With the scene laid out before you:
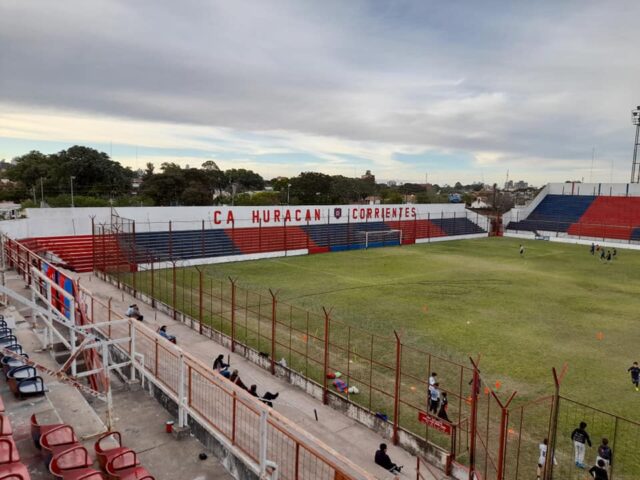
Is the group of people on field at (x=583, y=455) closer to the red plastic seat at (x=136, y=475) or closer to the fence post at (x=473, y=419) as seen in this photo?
the fence post at (x=473, y=419)

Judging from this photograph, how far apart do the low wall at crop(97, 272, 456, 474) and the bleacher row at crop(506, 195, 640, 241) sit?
5775cm

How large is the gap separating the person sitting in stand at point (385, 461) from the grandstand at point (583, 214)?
58.6 metres

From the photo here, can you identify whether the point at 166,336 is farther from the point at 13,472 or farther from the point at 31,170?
the point at 31,170

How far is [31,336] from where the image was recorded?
13.4 metres

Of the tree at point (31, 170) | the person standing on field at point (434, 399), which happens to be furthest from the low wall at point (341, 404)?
the tree at point (31, 170)

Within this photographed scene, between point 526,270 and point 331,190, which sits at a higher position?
point 331,190

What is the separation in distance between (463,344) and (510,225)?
57.1m

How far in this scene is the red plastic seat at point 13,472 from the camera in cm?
564

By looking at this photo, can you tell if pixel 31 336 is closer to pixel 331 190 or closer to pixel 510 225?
pixel 510 225

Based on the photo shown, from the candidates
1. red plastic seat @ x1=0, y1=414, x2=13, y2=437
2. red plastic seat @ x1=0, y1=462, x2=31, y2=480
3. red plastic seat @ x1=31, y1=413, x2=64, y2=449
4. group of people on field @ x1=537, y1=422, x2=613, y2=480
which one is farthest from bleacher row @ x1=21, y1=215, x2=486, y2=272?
group of people on field @ x1=537, y1=422, x2=613, y2=480

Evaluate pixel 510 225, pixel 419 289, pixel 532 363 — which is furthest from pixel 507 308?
pixel 510 225

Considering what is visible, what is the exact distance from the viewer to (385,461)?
1023 cm

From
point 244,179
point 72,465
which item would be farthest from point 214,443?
point 244,179

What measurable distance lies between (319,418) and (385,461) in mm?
2935
